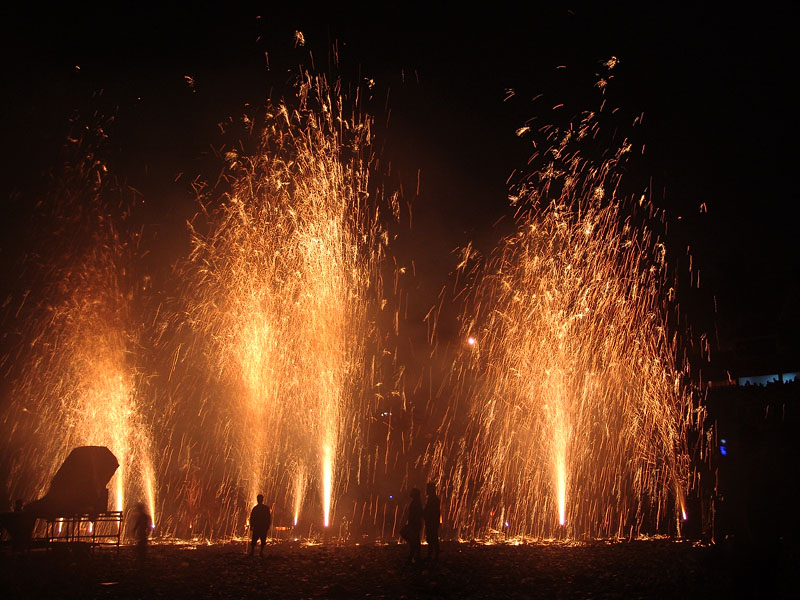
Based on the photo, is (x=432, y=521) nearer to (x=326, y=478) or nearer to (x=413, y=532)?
(x=413, y=532)

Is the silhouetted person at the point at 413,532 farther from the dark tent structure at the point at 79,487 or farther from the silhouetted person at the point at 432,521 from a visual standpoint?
the dark tent structure at the point at 79,487

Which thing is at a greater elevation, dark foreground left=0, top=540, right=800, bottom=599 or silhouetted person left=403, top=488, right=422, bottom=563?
silhouetted person left=403, top=488, right=422, bottom=563

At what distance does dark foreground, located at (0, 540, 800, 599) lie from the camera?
10.8 m

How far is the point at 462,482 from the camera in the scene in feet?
114

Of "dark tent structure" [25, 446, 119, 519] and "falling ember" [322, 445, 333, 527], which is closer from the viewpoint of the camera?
"dark tent structure" [25, 446, 119, 519]

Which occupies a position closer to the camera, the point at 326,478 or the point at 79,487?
the point at 79,487

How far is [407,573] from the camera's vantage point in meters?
13.6

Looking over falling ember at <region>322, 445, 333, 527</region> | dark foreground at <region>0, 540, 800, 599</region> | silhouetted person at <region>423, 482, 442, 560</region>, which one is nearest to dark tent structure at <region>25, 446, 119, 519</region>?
dark foreground at <region>0, 540, 800, 599</region>

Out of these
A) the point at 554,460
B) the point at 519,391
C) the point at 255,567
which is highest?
the point at 519,391

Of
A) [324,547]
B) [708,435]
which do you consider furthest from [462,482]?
[324,547]

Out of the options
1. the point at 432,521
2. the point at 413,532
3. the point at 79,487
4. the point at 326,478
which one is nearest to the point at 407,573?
the point at 413,532

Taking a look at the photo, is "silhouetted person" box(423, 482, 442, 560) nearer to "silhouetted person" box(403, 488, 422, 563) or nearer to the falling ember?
"silhouetted person" box(403, 488, 422, 563)

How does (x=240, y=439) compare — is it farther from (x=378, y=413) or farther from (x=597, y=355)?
(x=597, y=355)

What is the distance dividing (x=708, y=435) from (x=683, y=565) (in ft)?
48.2
